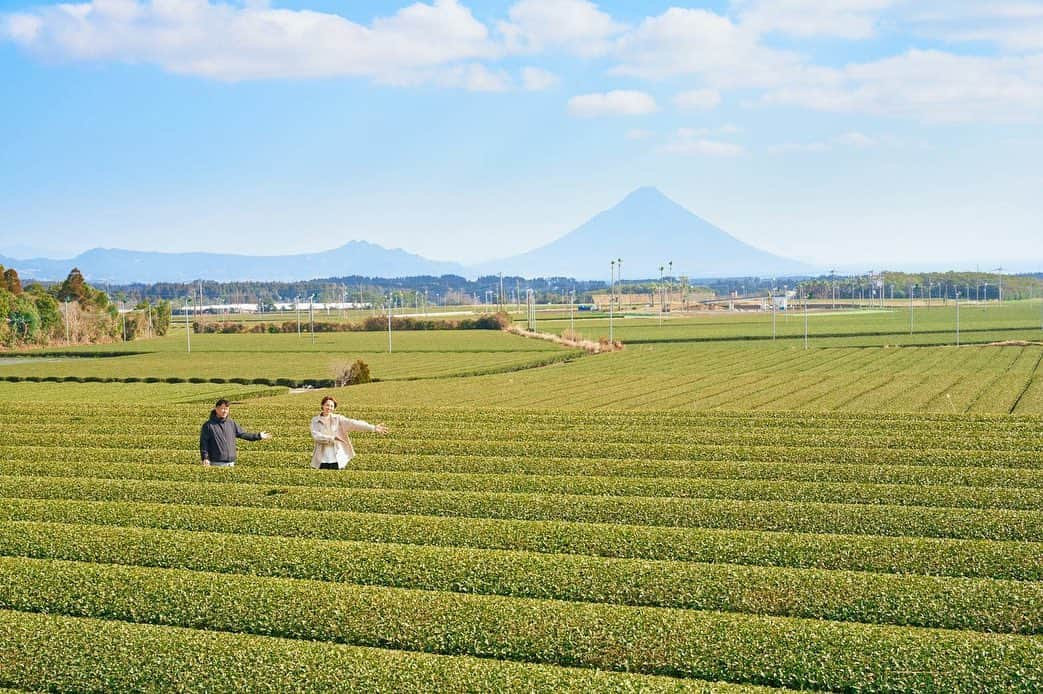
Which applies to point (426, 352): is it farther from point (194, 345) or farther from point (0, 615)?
point (0, 615)

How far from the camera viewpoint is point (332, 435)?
17.0 metres

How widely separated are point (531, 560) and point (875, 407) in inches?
1174

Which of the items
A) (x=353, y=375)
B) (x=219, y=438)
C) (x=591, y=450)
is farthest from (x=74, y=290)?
(x=219, y=438)

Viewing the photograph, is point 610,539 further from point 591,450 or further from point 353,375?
point 353,375

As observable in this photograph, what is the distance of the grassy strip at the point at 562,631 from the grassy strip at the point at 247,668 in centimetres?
36

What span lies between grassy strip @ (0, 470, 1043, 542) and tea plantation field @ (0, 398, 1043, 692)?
52 mm

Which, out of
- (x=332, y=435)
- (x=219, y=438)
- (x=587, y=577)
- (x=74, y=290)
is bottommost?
(x=587, y=577)

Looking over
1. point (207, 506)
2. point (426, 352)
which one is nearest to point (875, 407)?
point (207, 506)

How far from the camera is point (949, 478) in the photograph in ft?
59.4

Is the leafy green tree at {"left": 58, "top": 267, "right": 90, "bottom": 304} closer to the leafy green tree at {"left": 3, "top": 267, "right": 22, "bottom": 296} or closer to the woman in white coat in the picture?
the leafy green tree at {"left": 3, "top": 267, "right": 22, "bottom": 296}

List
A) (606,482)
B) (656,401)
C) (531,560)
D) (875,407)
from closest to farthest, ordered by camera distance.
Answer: (531,560), (606,482), (875,407), (656,401)

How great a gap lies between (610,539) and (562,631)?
10.8 feet

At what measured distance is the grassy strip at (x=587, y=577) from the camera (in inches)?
439

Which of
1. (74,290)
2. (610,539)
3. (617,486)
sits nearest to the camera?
(610,539)
